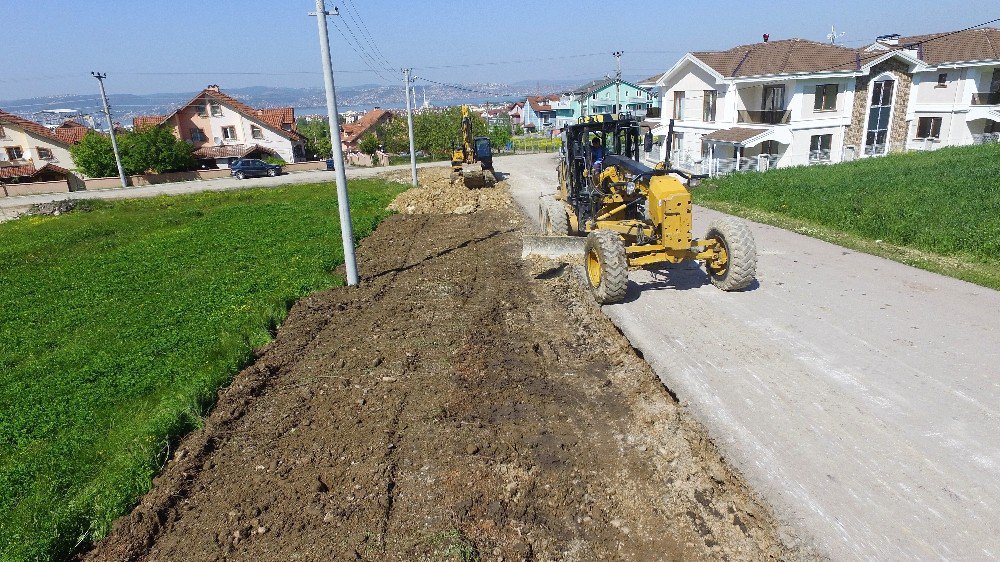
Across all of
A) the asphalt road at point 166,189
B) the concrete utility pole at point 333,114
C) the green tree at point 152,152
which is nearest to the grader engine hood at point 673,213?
the concrete utility pole at point 333,114

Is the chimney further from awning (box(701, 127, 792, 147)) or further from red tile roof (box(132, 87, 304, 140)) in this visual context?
red tile roof (box(132, 87, 304, 140))

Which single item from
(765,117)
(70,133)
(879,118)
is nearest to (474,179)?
→ (765,117)

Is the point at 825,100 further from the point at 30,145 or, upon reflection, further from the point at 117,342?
the point at 30,145

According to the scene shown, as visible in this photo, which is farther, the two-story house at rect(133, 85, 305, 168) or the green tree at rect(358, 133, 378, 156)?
the green tree at rect(358, 133, 378, 156)

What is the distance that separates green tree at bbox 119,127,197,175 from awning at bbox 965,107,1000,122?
162 ft

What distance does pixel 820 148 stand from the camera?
27.1 metres

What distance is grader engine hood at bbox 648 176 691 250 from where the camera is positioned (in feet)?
28.7

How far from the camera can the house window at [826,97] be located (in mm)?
26109

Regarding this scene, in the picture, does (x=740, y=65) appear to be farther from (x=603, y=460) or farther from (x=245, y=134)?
(x=245, y=134)

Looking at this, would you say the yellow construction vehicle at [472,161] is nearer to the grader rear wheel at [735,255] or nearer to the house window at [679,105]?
the house window at [679,105]

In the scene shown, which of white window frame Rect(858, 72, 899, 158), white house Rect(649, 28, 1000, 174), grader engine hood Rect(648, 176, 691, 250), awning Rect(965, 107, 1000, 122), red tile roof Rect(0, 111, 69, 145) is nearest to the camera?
grader engine hood Rect(648, 176, 691, 250)

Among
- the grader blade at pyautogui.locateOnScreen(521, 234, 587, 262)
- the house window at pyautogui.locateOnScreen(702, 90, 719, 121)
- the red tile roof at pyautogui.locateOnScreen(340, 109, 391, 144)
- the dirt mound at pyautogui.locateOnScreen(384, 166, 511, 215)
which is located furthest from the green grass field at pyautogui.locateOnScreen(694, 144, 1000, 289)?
the red tile roof at pyautogui.locateOnScreen(340, 109, 391, 144)

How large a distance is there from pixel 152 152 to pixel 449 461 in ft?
142

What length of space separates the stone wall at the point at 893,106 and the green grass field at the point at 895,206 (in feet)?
16.9
